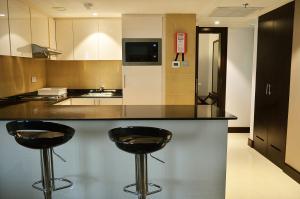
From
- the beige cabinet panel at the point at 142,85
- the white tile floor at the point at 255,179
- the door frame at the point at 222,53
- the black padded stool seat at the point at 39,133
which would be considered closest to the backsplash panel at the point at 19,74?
the beige cabinet panel at the point at 142,85

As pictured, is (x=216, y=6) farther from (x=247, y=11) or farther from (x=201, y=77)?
(x=201, y=77)

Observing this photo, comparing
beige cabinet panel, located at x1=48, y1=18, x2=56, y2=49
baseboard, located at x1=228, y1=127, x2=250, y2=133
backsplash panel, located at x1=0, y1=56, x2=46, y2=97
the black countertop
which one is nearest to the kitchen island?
the black countertop

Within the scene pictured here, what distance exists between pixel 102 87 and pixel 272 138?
3.08 metres

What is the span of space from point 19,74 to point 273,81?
385 cm

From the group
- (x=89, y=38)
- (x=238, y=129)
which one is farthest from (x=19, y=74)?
(x=238, y=129)

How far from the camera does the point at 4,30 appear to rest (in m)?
3.00

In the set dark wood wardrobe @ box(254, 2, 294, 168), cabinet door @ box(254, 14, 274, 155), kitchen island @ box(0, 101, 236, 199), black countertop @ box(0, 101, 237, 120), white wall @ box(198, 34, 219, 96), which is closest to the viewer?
black countertop @ box(0, 101, 237, 120)

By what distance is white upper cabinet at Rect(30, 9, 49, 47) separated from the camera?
3.78m

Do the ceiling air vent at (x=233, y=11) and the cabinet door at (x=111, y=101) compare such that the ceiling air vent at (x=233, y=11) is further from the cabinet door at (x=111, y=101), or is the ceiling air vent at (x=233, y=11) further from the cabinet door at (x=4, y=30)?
the cabinet door at (x=4, y=30)

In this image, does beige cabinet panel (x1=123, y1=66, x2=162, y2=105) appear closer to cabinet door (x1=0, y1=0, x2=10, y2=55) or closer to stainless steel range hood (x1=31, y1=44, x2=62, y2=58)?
stainless steel range hood (x1=31, y1=44, x2=62, y2=58)

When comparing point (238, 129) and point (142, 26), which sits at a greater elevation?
point (142, 26)

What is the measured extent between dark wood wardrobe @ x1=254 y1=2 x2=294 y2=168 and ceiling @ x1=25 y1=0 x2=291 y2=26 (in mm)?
250

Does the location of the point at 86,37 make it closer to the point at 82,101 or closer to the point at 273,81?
the point at 82,101

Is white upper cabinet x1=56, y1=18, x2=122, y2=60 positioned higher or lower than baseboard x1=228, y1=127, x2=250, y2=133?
higher
